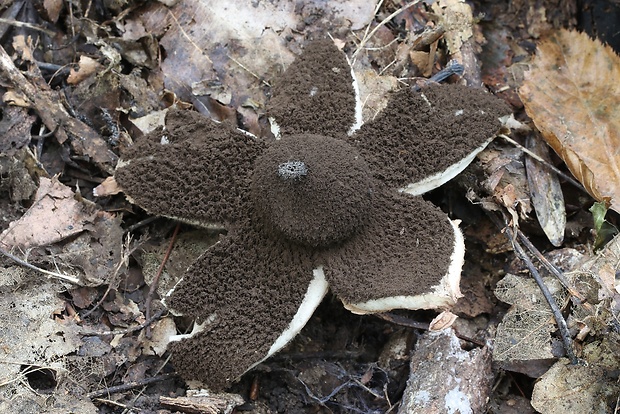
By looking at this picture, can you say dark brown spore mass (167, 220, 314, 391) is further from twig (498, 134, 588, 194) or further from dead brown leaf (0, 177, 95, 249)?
twig (498, 134, 588, 194)

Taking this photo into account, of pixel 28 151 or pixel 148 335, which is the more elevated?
pixel 28 151

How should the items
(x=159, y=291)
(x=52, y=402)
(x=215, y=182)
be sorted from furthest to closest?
1. (x=159, y=291)
2. (x=215, y=182)
3. (x=52, y=402)

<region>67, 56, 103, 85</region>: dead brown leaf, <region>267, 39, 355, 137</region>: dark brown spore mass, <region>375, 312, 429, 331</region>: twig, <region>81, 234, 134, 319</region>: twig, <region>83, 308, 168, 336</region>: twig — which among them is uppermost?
<region>267, 39, 355, 137</region>: dark brown spore mass

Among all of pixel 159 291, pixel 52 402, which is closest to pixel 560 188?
pixel 159 291

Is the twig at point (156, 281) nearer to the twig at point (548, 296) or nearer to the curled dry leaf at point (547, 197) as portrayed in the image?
the twig at point (548, 296)

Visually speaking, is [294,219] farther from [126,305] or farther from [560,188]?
[560,188]

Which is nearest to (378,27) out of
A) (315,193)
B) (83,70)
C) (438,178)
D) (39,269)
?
(438,178)

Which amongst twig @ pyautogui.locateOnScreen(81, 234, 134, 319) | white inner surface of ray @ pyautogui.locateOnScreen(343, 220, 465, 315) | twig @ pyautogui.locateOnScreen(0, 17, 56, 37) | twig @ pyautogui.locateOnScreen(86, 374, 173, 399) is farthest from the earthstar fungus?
twig @ pyautogui.locateOnScreen(0, 17, 56, 37)

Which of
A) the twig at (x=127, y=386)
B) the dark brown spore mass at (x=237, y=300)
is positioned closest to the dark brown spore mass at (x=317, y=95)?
the dark brown spore mass at (x=237, y=300)
